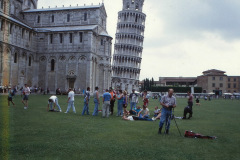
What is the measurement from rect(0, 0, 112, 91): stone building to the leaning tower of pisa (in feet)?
103

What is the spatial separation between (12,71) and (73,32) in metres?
12.6

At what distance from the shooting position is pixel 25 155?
584 centimetres

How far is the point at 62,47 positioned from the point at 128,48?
38.7 metres

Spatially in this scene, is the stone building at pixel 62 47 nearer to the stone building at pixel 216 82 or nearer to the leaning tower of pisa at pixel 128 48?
the leaning tower of pisa at pixel 128 48

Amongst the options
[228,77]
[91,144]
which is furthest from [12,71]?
[228,77]

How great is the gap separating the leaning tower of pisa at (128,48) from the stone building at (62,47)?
31.3m

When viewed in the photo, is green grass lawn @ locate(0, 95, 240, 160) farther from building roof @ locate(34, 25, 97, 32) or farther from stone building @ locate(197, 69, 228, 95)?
stone building @ locate(197, 69, 228, 95)

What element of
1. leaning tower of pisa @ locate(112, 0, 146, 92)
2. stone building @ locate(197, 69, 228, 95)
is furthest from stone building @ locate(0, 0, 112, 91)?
stone building @ locate(197, 69, 228, 95)

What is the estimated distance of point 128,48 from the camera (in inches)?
3214

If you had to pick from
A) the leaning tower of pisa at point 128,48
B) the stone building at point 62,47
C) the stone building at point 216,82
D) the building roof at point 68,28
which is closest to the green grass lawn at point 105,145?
the stone building at point 62,47

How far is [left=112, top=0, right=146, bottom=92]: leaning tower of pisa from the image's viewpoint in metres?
81.2

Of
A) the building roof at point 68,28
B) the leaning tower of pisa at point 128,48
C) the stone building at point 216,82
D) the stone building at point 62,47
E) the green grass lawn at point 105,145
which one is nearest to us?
the green grass lawn at point 105,145

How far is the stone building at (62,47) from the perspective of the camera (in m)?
43.0

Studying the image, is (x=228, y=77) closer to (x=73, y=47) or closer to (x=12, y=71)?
(x=73, y=47)
